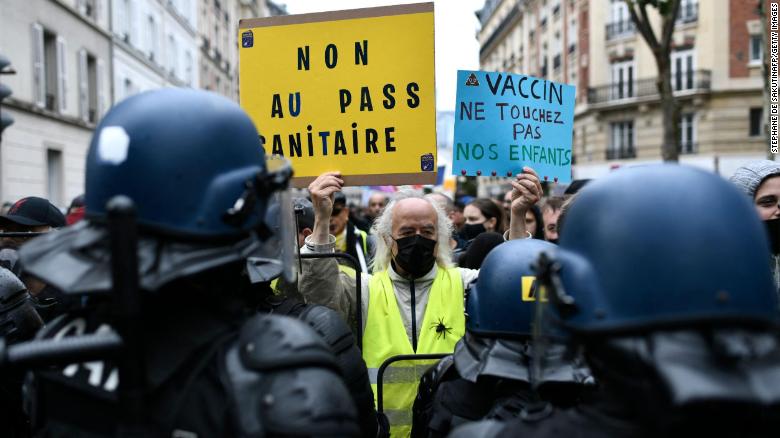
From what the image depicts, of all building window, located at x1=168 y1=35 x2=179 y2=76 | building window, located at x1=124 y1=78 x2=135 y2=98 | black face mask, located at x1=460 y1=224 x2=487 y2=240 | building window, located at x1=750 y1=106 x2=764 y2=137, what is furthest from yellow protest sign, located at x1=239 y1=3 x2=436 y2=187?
building window, located at x1=750 y1=106 x2=764 y2=137

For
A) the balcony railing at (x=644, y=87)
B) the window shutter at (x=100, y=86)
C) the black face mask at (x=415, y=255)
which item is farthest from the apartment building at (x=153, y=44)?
the black face mask at (x=415, y=255)

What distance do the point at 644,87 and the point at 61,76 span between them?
24.1 m

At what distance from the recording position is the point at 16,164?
15992 millimetres

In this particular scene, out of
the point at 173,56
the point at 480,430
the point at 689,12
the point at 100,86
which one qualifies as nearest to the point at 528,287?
the point at 480,430

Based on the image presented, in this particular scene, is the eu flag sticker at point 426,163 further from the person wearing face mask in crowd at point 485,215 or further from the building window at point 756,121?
the building window at point 756,121

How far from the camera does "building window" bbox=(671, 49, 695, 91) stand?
31758mm

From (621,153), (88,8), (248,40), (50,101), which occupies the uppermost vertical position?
(88,8)

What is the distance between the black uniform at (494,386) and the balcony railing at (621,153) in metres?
33.2

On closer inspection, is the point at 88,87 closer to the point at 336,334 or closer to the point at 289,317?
the point at 336,334

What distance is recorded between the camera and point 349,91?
387 cm

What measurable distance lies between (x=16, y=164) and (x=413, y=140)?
14508 millimetres

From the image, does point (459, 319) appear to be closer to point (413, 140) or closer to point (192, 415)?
point (413, 140)

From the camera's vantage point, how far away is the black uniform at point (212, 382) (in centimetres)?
146

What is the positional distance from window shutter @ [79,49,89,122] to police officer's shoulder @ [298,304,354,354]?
1928cm
